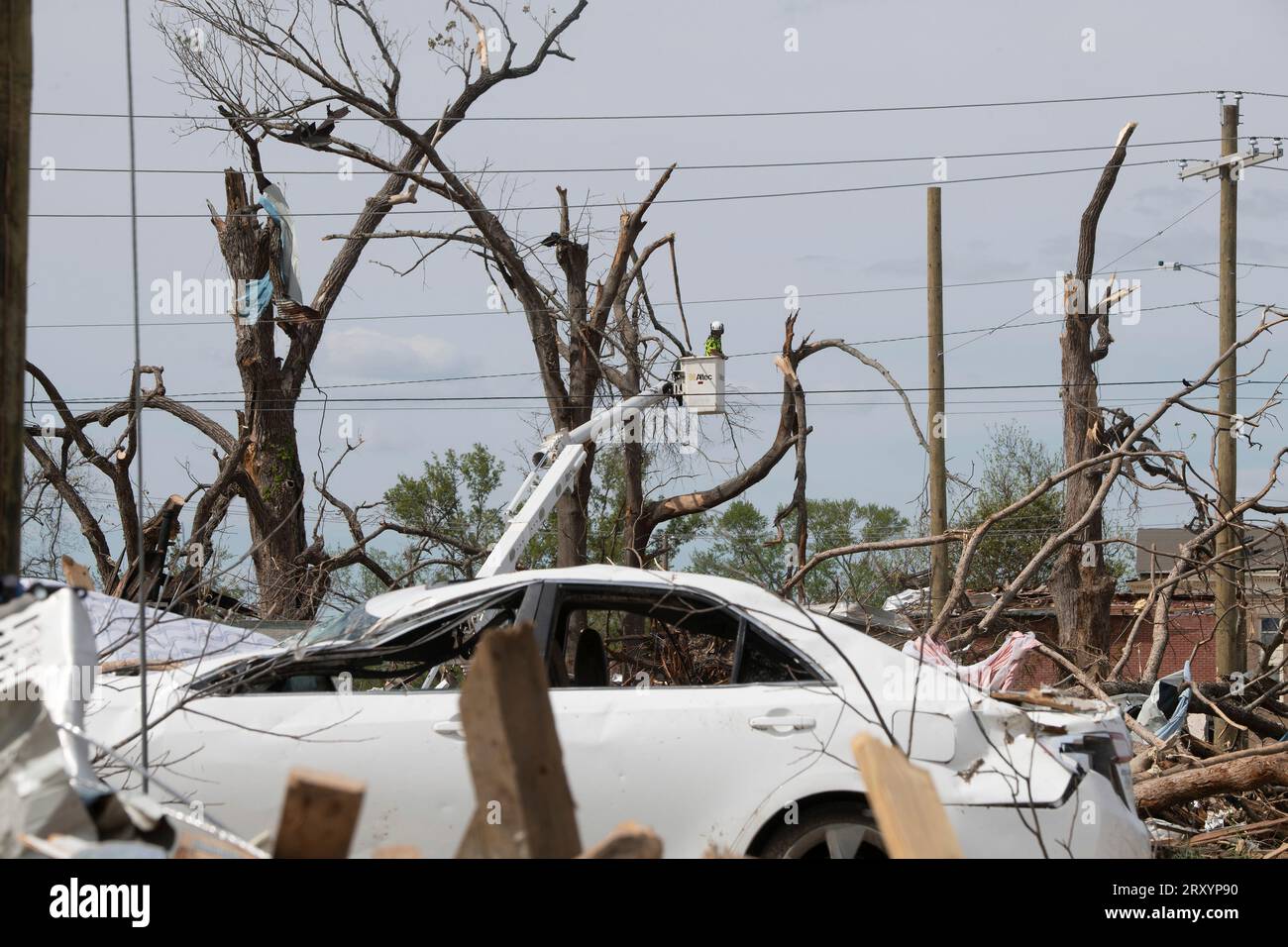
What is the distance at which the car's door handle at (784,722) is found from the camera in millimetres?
4871

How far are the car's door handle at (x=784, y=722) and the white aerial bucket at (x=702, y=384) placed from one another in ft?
16.1

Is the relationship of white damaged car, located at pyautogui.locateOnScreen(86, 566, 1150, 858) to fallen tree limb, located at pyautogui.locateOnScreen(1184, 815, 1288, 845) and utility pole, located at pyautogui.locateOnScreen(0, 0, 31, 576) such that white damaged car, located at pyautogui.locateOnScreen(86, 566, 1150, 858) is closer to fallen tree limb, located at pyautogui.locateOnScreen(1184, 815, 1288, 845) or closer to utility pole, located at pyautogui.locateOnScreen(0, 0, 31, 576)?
utility pole, located at pyautogui.locateOnScreen(0, 0, 31, 576)

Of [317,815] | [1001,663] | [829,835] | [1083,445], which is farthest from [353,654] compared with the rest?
[1083,445]

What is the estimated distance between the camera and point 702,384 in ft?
31.8

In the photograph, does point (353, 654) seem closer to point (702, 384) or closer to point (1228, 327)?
point (702, 384)

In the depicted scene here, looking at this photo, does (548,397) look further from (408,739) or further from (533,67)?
(408,739)

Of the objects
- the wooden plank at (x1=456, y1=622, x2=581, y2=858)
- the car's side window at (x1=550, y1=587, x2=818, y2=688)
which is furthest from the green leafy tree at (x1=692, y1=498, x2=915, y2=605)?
the wooden plank at (x1=456, y1=622, x2=581, y2=858)

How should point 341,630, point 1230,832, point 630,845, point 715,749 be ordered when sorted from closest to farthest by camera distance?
point 630,845, point 715,749, point 341,630, point 1230,832

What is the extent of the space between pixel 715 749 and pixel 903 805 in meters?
2.31

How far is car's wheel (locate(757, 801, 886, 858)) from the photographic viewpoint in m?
4.68

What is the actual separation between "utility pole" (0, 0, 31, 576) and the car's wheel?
290 centimetres
